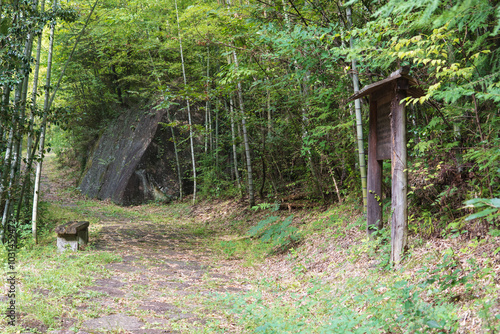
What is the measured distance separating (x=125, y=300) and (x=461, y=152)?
4169 mm

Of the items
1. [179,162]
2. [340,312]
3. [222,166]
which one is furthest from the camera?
[179,162]

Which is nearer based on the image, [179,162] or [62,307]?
[62,307]

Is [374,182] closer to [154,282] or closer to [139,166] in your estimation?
[154,282]

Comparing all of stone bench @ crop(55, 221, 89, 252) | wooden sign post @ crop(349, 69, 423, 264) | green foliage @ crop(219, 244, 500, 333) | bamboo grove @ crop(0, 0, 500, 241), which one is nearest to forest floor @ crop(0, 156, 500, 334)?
green foliage @ crop(219, 244, 500, 333)

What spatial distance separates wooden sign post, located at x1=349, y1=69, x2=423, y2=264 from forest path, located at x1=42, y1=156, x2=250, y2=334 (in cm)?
203

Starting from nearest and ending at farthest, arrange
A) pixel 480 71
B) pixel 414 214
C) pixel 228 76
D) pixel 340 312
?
1. pixel 340 312
2. pixel 480 71
3. pixel 414 214
4. pixel 228 76

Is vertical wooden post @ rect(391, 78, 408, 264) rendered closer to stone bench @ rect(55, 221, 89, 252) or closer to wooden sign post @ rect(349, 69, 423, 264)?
wooden sign post @ rect(349, 69, 423, 264)

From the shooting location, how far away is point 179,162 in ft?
48.4

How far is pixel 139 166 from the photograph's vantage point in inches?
567

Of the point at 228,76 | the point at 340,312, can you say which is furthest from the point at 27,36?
the point at 340,312

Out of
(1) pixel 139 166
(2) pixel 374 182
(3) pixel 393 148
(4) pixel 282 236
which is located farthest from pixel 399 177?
(1) pixel 139 166

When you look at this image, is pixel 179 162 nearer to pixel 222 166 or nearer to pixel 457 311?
pixel 222 166

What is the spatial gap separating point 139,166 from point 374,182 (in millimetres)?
11312

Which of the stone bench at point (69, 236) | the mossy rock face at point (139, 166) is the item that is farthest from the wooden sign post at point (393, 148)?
the mossy rock face at point (139, 166)
